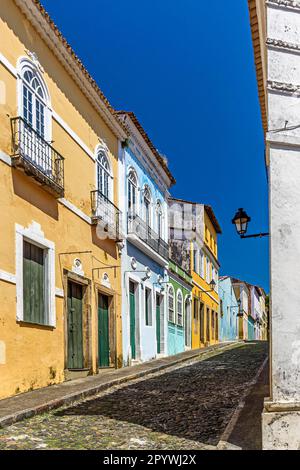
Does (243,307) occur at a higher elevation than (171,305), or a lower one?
lower

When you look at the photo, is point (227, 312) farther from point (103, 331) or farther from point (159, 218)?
point (103, 331)

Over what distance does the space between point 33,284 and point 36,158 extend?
2.14 meters

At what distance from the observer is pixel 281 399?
4809 millimetres

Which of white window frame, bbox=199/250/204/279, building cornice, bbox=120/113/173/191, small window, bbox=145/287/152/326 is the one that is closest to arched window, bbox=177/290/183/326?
building cornice, bbox=120/113/173/191

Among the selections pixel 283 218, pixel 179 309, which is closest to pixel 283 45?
pixel 283 218

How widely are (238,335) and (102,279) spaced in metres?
35.3

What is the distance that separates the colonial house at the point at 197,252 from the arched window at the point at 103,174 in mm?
12850

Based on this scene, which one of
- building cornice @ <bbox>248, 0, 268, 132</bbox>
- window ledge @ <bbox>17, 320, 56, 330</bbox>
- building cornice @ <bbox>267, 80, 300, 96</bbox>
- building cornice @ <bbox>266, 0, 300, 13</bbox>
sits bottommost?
window ledge @ <bbox>17, 320, 56, 330</bbox>

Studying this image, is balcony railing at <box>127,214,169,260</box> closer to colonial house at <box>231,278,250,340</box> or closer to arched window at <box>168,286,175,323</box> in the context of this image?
arched window at <box>168,286,175,323</box>

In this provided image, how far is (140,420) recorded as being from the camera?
263 inches

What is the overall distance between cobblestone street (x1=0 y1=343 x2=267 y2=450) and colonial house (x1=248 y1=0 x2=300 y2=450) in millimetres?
920

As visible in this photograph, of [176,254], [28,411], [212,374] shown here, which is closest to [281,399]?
[28,411]

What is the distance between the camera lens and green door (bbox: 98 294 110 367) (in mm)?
13292
